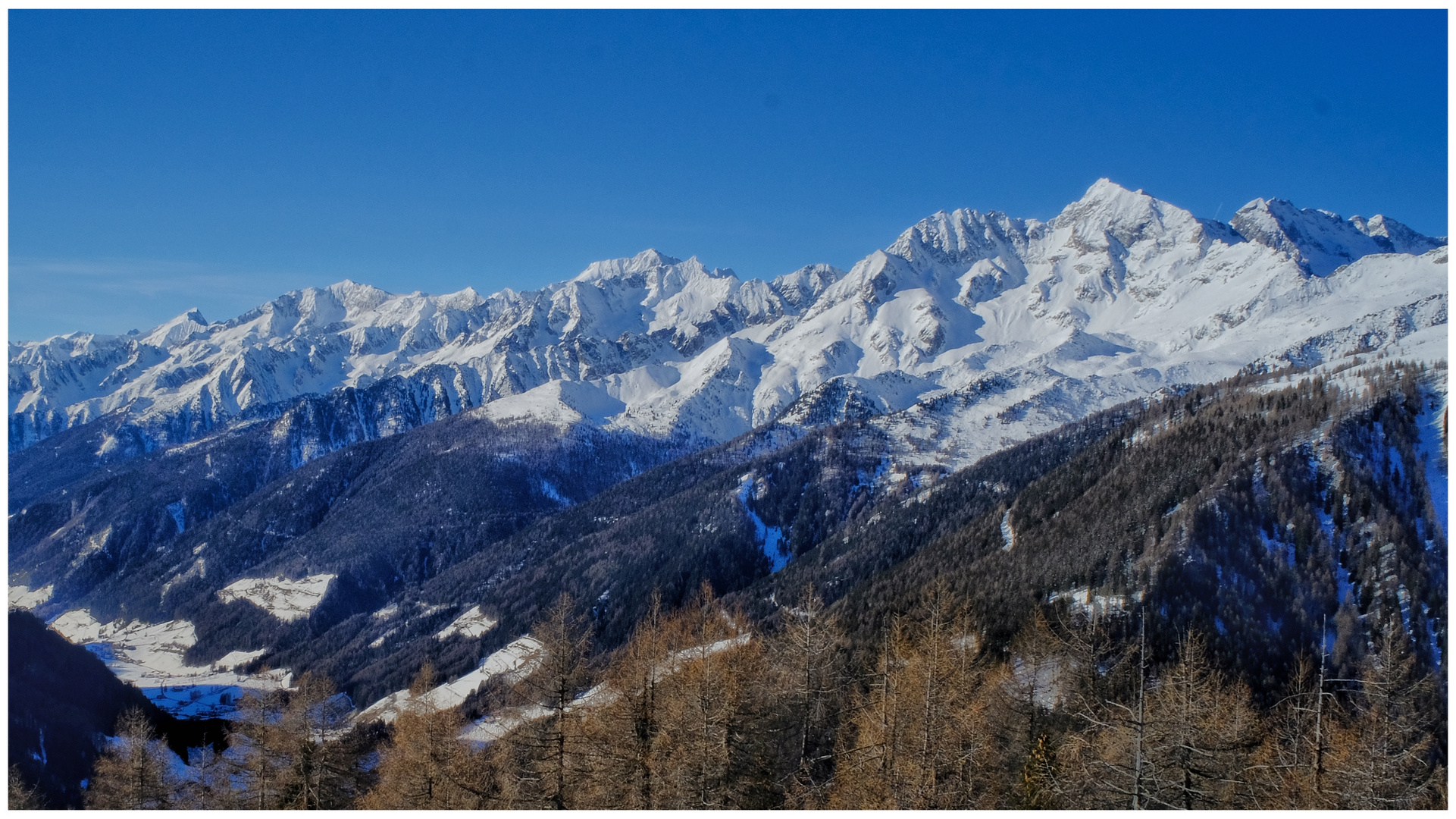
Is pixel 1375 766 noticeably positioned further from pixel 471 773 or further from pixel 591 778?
pixel 471 773

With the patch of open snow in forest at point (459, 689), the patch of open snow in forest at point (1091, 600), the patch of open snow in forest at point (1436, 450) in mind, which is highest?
the patch of open snow in forest at point (1436, 450)

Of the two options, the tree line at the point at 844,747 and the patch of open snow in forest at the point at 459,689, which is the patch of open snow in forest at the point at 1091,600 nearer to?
the tree line at the point at 844,747

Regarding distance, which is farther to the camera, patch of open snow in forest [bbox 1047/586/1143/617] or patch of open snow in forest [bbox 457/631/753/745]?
patch of open snow in forest [bbox 1047/586/1143/617]

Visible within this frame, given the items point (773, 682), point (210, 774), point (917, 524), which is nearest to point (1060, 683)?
point (773, 682)

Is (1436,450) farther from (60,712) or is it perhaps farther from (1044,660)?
(60,712)

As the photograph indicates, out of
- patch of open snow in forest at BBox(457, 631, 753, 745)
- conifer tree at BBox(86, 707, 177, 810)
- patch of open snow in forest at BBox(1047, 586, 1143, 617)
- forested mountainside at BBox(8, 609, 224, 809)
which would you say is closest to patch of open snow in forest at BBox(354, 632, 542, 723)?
forested mountainside at BBox(8, 609, 224, 809)

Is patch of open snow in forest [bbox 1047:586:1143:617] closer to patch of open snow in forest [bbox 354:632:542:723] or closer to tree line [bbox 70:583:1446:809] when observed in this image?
tree line [bbox 70:583:1446:809]

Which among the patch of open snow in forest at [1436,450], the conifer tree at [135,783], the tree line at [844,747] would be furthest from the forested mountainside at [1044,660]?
the conifer tree at [135,783]

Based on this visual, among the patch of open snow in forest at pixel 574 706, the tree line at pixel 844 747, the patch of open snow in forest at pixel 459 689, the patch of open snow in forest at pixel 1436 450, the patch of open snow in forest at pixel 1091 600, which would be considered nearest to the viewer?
the tree line at pixel 844 747
